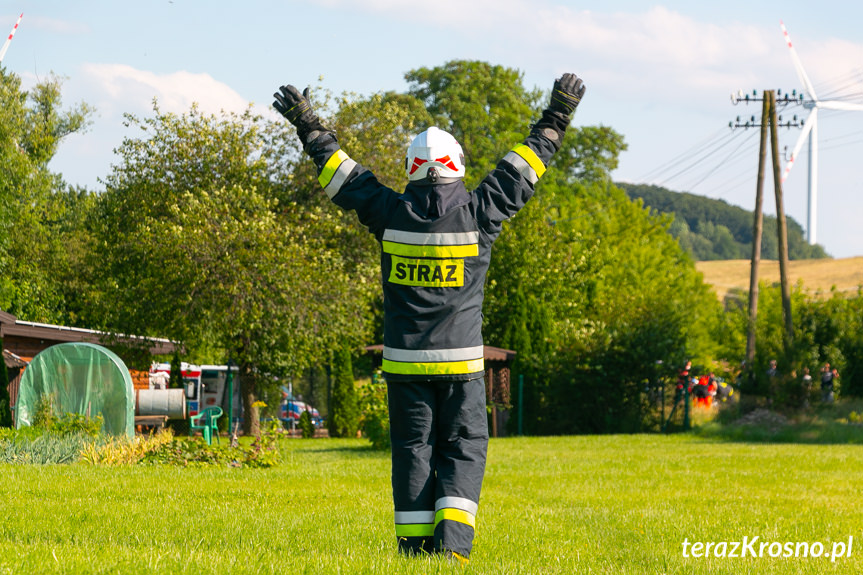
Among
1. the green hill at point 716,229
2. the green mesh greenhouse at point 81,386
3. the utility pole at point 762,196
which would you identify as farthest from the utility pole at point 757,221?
the green hill at point 716,229

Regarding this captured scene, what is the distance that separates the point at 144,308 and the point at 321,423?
39.1 feet

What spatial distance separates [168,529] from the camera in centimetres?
728

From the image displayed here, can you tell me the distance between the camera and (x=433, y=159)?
19.6ft

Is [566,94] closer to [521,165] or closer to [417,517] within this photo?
[521,165]

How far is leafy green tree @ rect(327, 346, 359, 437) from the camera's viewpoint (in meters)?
31.6

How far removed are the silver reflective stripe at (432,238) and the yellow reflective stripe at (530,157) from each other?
58 centimetres

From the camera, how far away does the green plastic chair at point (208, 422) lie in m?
20.7

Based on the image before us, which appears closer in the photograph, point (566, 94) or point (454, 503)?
point (454, 503)

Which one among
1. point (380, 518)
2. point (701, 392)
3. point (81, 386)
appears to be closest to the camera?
point (380, 518)

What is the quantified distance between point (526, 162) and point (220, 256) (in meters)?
19.2

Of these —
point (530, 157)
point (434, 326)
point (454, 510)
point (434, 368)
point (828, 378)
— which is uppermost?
point (530, 157)

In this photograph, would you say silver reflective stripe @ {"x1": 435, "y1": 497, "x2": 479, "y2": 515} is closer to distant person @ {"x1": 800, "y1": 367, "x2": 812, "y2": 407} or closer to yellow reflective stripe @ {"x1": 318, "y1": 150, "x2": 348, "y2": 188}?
yellow reflective stripe @ {"x1": 318, "y1": 150, "x2": 348, "y2": 188}

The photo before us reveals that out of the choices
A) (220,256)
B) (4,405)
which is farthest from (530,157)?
(220,256)

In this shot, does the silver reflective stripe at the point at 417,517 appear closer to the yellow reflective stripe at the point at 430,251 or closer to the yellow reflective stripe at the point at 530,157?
the yellow reflective stripe at the point at 430,251
